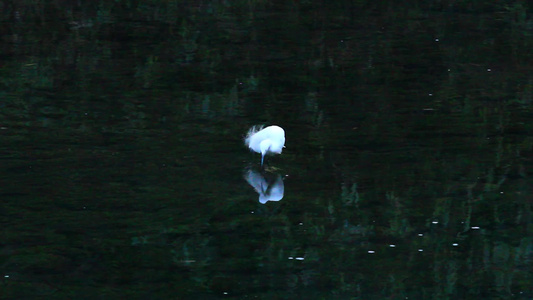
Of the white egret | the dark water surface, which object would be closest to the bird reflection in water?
the dark water surface

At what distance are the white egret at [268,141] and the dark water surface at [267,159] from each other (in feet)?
0.43

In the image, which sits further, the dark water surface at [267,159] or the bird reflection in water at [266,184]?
the bird reflection in water at [266,184]

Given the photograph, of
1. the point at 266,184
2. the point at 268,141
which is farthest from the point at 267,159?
the point at 266,184

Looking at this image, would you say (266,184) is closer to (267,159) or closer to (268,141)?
(268,141)

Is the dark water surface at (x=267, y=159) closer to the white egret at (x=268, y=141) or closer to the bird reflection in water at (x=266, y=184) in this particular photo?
the bird reflection in water at (x=266, y=184)

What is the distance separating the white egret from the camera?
23.0ft

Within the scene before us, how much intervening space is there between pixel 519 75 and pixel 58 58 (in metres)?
4.73

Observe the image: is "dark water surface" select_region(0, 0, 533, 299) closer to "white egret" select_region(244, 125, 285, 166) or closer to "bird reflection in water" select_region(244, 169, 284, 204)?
"bird reflection in water" select_region(244, 169, 284, 204)

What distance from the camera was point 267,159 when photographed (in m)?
7.41

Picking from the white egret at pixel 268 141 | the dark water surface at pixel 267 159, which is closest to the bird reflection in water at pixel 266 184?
the dark water surface at pixel 267 159

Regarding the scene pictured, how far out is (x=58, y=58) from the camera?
10.1 meters

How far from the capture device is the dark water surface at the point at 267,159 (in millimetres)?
5465

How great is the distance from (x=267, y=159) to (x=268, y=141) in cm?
40

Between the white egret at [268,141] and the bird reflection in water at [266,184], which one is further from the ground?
the white egret at [268,141]
